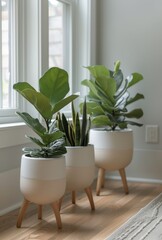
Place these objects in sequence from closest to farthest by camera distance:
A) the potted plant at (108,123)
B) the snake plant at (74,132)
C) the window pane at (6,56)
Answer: the snake plant at (74,132) < the window pane at (6,56) < the potted plant at (108,123)

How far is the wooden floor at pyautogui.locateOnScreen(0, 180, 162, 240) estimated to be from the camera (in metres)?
2.32

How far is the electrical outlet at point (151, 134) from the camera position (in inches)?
147

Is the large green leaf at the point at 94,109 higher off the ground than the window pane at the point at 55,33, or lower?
lower

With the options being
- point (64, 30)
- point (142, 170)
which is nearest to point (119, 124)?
point (142, 170)

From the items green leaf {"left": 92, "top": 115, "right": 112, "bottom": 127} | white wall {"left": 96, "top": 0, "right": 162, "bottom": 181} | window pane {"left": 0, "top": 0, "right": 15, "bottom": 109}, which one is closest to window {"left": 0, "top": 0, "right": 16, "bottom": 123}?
window pane {"left": 0, "top": 0, "right": 15, "bottom": 109}

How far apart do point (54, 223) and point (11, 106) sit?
0.92 meters

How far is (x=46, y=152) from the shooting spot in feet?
7.88

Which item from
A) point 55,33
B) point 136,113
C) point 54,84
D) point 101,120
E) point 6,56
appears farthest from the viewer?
point 55,33

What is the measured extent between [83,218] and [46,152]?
1.74 ft

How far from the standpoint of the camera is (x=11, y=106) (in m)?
2.99

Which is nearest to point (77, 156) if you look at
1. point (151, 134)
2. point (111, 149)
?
point (111, 149)

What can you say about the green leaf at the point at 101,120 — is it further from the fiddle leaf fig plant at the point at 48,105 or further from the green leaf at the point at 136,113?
the fiddle leaf fig plant at the point at 48,105

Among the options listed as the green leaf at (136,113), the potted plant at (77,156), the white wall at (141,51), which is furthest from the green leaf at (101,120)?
the white wall at (141,51)

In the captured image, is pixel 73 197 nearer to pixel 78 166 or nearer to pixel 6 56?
pixel 78 166
